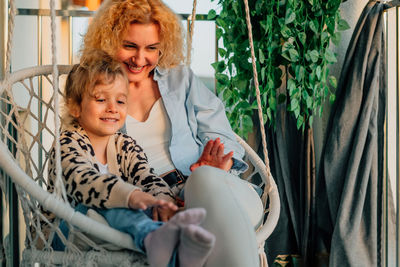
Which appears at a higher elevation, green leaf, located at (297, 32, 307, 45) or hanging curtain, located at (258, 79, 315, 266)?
green leaf, located at (297, 32, 307, 45)

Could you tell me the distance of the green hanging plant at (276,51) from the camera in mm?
2344

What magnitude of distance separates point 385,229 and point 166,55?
130 centimetres

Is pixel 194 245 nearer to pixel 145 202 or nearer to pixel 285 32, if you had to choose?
pixel 145 202

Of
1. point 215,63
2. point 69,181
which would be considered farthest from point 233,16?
point 69,181

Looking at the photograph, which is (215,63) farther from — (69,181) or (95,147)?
(69,181)

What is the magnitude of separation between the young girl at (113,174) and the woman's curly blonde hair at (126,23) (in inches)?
6.3

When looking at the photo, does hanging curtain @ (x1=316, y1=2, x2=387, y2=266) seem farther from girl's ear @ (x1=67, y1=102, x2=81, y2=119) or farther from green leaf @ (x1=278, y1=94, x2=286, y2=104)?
girl's ear @ (x1=67, y1=102, x2=81, y2=119)

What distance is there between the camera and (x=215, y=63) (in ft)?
7.88

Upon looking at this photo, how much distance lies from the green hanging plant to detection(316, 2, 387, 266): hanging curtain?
0.11m

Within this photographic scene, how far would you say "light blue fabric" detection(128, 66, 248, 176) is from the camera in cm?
173

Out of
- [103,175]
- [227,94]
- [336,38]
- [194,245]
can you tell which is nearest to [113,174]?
[103,175]

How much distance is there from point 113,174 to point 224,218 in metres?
0.42

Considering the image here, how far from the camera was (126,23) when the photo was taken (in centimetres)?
170

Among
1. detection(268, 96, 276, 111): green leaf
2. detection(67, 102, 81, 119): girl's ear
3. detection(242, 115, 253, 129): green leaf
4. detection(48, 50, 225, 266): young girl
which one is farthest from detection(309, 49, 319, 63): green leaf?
detection(67, 102, 81, 119): girl's ear
